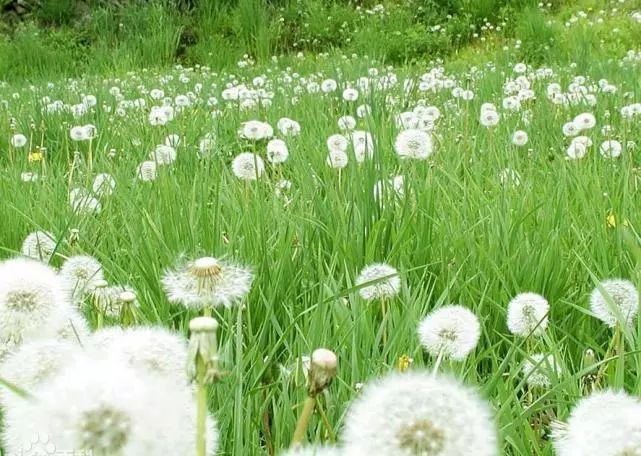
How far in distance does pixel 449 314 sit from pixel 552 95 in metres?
3.61

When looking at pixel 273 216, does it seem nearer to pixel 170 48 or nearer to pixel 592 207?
pixel 592 207

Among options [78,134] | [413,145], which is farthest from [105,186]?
[78,134]

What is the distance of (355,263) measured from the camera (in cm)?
189

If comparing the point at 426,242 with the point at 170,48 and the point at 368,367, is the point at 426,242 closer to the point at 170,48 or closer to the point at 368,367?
the point at 368,367

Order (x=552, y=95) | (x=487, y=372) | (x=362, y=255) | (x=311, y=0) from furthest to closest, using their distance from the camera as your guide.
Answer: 1. (x=311, y=0)
2. (x=552, y=95)
3. (x=362, y=255)
4. (x=487, y=372)

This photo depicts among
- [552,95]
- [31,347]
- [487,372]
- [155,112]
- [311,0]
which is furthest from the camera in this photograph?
[311,0]

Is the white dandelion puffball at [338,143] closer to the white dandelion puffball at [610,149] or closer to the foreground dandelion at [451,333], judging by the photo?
the white dandelion puffball at [610,149]

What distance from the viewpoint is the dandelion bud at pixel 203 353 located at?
0.56 m

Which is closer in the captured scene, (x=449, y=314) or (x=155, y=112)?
(x=449, y=314)

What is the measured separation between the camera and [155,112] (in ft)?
12.1

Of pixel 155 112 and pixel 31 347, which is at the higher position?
pixel 31 347

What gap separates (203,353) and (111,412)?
0.24 feet

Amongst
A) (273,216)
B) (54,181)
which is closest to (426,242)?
(273,216)

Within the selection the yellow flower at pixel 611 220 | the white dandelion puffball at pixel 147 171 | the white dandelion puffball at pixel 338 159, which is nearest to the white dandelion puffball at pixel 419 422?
the yellow flower at pixel 611 220
